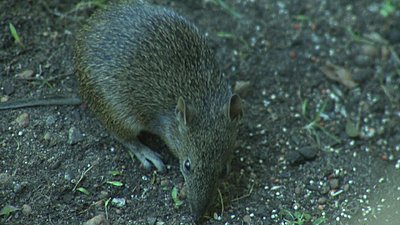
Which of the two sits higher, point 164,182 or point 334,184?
point 334,184

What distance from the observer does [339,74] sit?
6371mm

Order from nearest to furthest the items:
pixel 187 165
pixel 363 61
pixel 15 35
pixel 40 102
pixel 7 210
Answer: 1. pixel 7 210
2. pixel 187 165
3. pixel 40 102
4. pixel 15 35
5. pixel 363 61

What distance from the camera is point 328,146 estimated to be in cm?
582

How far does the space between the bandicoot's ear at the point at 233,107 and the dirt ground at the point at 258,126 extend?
0.62m

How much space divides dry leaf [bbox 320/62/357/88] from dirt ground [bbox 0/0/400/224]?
0.01 meters

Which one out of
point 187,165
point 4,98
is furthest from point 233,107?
point 4,98

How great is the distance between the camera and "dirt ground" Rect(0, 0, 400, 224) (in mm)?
5098

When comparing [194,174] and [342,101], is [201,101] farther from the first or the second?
[342,101]

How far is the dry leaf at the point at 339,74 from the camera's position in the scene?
20.8 feet

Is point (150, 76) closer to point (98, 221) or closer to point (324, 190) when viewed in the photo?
point (98, 221)

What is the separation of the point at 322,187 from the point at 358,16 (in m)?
2.16

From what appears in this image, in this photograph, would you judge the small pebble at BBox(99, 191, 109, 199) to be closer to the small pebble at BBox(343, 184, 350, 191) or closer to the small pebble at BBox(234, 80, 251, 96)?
the small pebble at BBox(234, 80, 251, 96)

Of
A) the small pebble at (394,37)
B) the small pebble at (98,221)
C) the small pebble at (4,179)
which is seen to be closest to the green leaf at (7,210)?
the small pebble at (4,179)

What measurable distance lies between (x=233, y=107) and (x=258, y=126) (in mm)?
954
